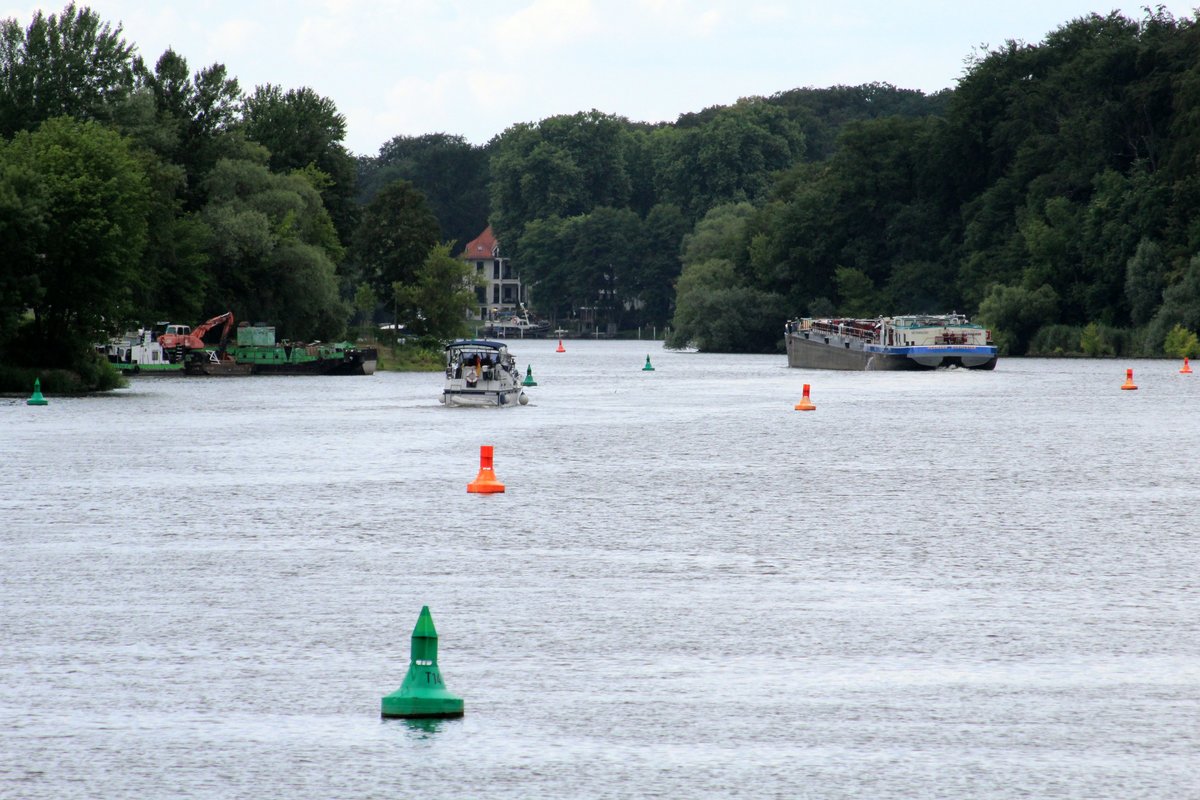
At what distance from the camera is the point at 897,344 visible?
383ft

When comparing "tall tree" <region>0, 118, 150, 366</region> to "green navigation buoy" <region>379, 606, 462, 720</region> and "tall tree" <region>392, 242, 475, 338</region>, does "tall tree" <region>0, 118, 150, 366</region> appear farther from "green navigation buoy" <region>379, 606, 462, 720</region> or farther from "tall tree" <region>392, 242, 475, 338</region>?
"green navigation buoy" <region>379, 606, 462, 720</region>

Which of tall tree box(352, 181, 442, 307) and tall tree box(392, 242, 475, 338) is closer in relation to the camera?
tall tree box(392, 242, 475, 338)

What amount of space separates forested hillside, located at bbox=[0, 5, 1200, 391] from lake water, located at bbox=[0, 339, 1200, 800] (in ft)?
110

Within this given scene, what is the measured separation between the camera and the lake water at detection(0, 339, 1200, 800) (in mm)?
13695

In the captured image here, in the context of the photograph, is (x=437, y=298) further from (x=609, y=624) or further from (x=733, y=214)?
(x=609, y=624)

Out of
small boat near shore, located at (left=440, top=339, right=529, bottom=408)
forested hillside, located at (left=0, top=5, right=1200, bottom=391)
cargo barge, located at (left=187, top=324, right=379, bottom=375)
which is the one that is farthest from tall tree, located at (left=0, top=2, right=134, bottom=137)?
small boat near shore, located at (left=440, top=339, right=529, bottom=408)

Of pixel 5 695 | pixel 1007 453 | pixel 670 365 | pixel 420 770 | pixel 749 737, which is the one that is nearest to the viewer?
pixel 420 770

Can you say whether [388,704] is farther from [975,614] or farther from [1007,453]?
[1007,453]

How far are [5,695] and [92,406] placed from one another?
5640 cm

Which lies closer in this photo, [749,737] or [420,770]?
[420,770]

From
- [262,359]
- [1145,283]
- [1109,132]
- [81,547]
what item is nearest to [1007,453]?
[81,547]

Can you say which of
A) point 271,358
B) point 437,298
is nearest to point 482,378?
point 271,358

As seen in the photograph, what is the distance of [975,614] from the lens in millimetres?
20438

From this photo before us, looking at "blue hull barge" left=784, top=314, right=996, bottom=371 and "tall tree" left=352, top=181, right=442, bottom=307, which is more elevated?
"tall tree" left=352, top=181, right=442, bottom=307
